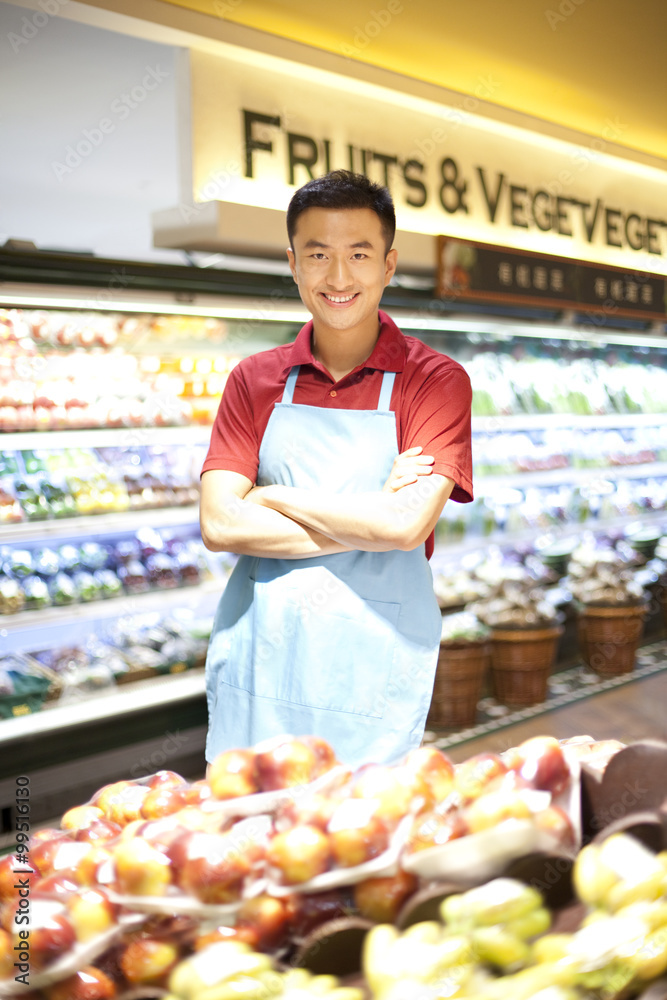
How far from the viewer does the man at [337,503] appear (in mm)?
1972

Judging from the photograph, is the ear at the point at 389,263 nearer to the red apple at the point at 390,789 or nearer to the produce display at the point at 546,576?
the red apple at the point at 390,789

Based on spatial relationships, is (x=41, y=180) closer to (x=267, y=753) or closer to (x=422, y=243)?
(x=422, y=243)

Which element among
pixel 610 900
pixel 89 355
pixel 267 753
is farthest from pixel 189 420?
pixel 610 900

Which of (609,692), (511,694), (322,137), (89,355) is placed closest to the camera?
(89,355)

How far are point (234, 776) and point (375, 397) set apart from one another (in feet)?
3.80

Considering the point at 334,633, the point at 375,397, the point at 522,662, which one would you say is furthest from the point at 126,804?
the point at 522,662

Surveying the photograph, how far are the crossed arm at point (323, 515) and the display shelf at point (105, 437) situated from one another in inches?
57.8

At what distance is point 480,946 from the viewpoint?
98 centimetres

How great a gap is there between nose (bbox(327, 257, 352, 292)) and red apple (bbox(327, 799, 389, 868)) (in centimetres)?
124

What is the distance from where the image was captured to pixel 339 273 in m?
1.94

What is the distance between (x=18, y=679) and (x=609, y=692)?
3.24 metres

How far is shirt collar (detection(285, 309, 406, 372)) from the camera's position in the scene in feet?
6.93

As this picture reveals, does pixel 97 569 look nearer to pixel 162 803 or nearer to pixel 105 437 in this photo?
pixel 105 437

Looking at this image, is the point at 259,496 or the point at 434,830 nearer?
the point at 434,830
